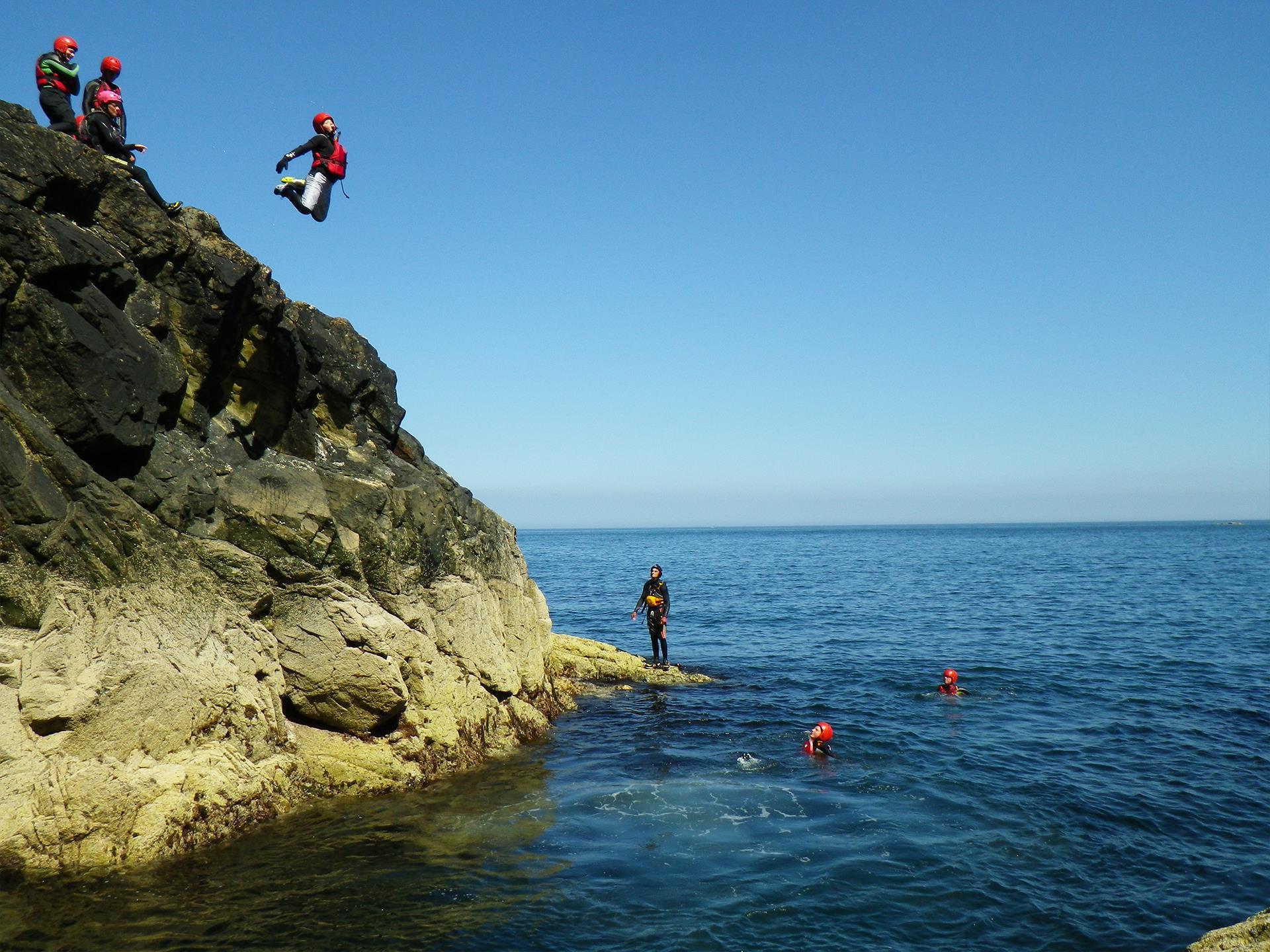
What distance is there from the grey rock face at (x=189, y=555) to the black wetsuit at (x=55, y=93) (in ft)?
3.06

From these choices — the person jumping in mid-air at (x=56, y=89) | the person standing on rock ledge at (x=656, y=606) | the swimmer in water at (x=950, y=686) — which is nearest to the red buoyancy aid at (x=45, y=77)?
the person jumping in mid-air at (x=56, y=89)

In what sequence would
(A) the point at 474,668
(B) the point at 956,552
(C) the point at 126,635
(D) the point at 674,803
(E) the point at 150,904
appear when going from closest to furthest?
(E) the point at 150,904
(C) the point at 126,635
(D) the point at 674,803
(A) the point at 474,668
(B) the point at 956,552

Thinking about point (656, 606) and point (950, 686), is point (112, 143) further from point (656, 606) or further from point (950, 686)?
point (950, 686)

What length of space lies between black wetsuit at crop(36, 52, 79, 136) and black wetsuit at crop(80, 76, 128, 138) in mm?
264

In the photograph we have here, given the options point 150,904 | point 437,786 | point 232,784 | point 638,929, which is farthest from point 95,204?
point 638,929

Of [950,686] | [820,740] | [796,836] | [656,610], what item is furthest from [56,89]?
[950,686]

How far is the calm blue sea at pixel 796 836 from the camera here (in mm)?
10469

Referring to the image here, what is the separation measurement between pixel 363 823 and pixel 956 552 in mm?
115015

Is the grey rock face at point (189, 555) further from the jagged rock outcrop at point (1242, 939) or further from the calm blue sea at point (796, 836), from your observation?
the jagged rock outcrop at point (1242, 939)

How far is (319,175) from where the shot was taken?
14.4m

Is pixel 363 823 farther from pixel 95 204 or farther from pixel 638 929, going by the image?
pixel 95 204

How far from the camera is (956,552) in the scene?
384 ft

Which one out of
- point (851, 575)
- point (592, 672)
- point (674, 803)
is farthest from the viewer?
point (851, 575)

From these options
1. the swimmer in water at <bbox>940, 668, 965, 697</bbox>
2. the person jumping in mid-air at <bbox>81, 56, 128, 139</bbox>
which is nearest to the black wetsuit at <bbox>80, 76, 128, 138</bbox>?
the person jumping in mid-air at <bbox>81, 56, 128, 139</bbox>
